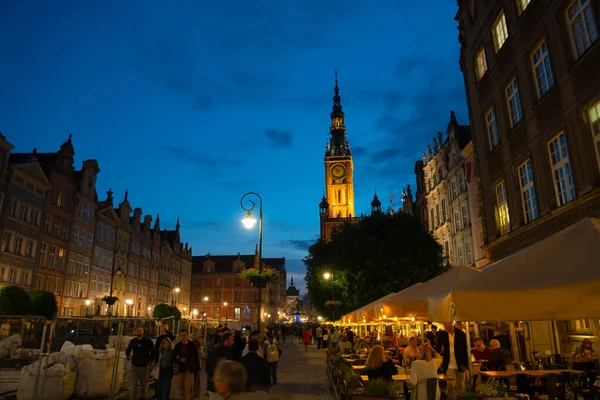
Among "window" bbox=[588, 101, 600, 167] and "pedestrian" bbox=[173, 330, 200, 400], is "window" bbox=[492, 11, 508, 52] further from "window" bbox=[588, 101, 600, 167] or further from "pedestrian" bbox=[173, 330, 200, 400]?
"pedestrian" bbox=[173, 330, 200, 400]

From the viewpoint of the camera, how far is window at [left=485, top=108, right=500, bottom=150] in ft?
62.0

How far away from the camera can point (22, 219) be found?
3669cm

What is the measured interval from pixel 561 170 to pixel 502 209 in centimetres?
494

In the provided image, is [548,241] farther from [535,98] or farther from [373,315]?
[535,98]

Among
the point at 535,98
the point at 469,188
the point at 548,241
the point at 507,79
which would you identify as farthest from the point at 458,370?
the point at 469,188

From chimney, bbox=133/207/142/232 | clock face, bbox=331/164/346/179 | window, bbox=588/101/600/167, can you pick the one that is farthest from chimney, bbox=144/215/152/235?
window, bbox=588/101/600/167

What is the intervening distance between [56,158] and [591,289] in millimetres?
45606

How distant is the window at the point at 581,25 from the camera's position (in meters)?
11.9

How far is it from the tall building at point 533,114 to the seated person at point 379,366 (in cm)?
629

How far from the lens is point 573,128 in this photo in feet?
41.5

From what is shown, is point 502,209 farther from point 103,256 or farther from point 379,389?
point 103,256

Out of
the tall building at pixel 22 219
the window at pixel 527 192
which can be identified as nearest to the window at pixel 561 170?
the window at pixel 527 192

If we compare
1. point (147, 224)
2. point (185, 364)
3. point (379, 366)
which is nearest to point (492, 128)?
point (379, 366)

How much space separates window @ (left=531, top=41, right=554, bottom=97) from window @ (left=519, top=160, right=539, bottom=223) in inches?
99.8
